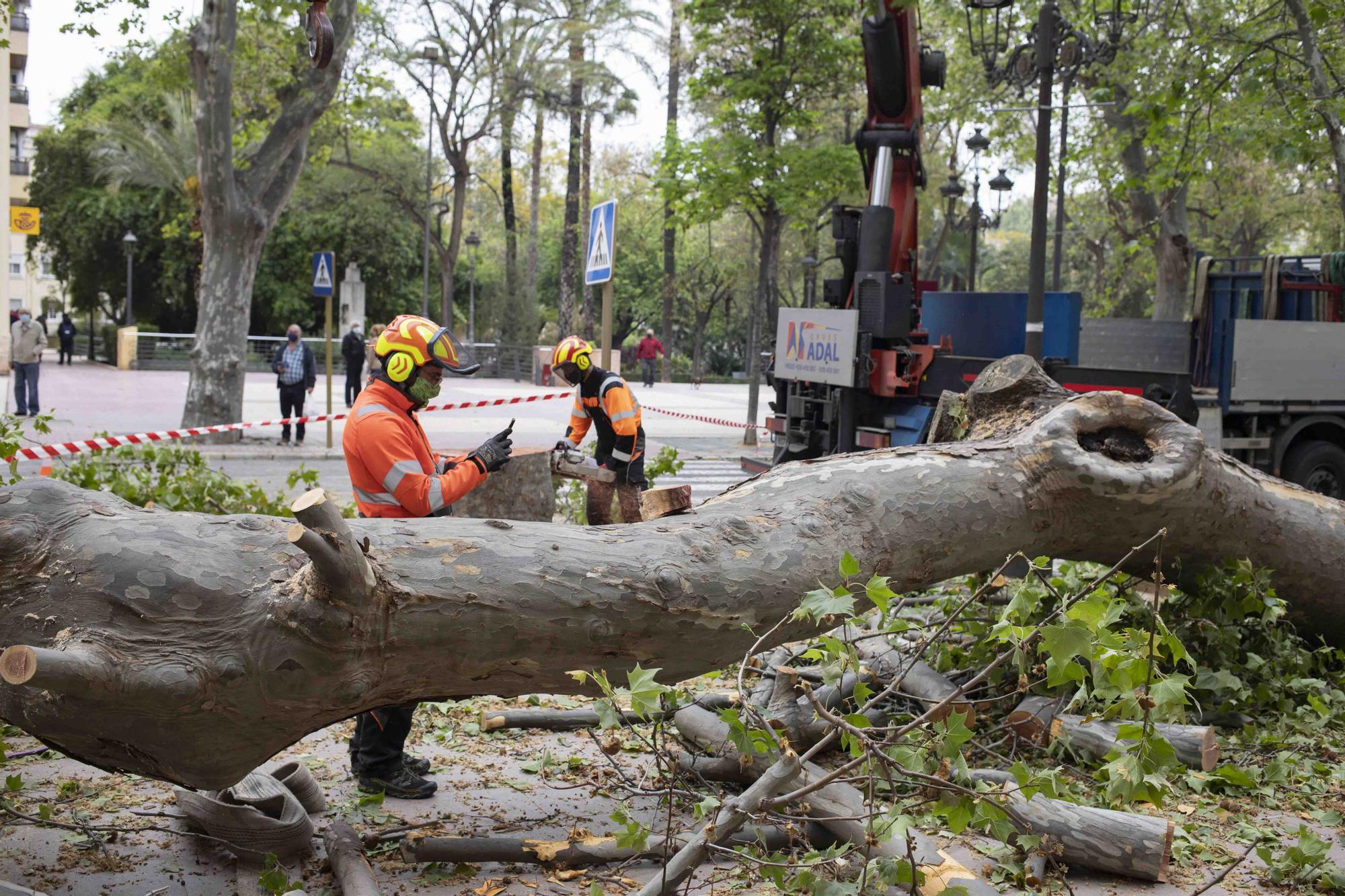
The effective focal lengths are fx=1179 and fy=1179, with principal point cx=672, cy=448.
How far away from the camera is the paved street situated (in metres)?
14.4

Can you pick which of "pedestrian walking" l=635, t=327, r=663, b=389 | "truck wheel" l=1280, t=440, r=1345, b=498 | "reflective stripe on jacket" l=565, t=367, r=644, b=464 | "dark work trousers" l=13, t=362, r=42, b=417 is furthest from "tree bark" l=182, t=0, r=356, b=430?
"pedestrian walking" l=635, t=327, r=663, b=389

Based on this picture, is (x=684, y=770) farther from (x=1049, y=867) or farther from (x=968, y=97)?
(x=968, y=97)

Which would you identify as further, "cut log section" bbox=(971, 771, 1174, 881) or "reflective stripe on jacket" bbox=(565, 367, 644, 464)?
"reflective stripe on jacket" bbox=(565, 367, 644, 464)

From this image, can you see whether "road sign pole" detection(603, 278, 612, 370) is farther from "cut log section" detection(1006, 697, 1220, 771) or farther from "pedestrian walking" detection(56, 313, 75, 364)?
"pedestrian walking" detection(56, 313, 75, 364)

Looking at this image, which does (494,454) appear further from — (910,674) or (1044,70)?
(1044,70)

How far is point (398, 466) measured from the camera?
Answer: 172 inches

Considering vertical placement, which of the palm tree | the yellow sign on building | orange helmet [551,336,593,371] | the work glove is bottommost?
the work glove

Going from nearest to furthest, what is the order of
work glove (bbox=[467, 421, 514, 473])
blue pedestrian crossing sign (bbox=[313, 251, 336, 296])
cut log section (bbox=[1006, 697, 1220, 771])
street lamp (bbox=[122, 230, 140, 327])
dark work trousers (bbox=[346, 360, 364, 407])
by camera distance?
cut log section (bbox=[1006, 697, 1220, 771]) → work glove (bbox=[467, 421, 514, 473]) → blue pedestrian crossing sign (bbox=[313, 251, 336, 296]) → dark work trousers (bbox=[346, 360, 364, 407]) → street lamp (bbox=[122, 230, 140, 327])

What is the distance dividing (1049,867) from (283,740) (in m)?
2.38

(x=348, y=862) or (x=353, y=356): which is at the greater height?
(x=353, y=356)

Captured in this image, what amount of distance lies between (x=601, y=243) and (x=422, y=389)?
4.81 m

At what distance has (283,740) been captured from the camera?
3203 mm

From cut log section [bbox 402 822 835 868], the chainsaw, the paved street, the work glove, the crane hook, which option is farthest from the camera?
the paved street

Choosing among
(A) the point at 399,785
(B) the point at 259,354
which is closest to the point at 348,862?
(A) the point at 399,785
